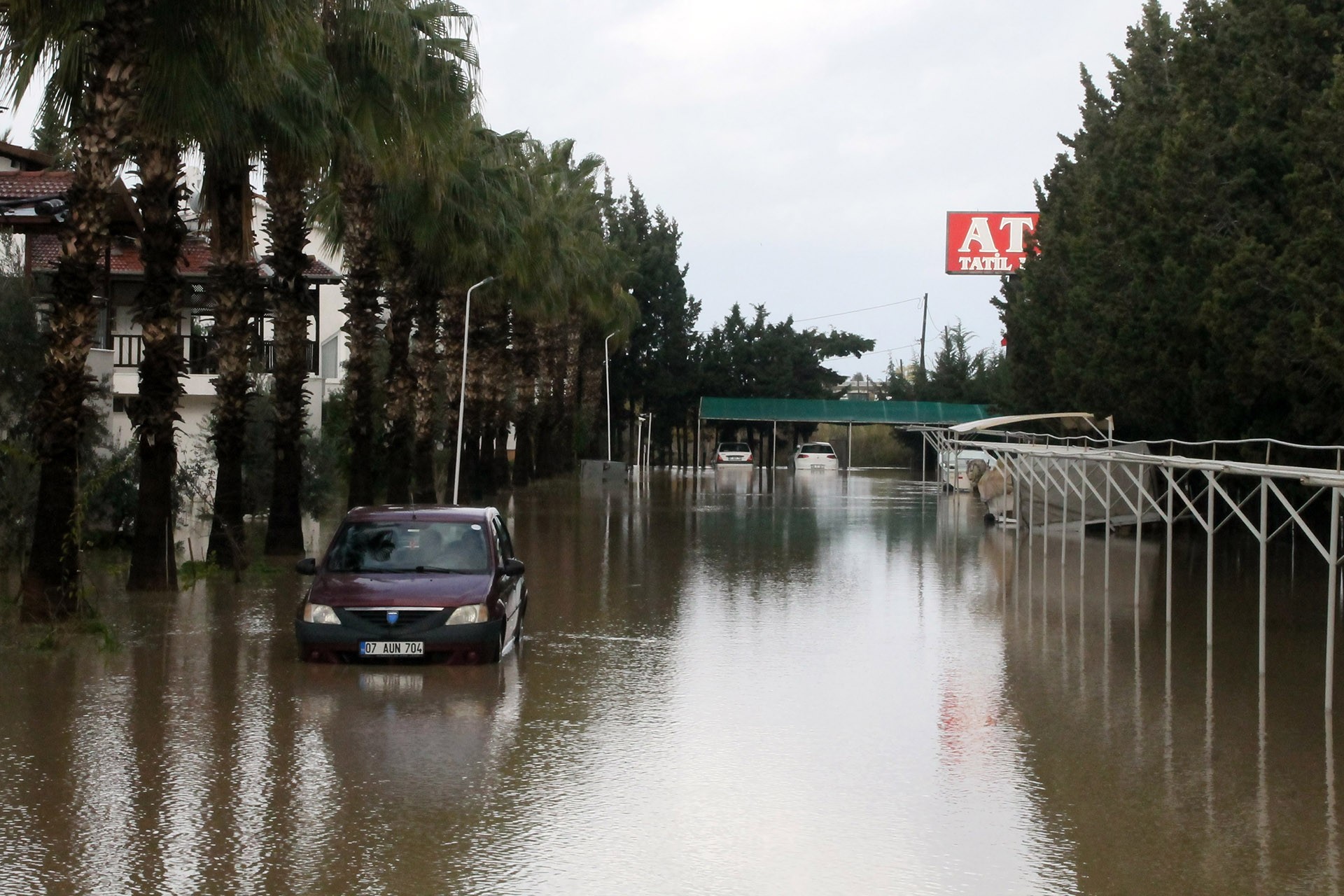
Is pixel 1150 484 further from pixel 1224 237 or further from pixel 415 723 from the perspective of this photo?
pixel 415 723

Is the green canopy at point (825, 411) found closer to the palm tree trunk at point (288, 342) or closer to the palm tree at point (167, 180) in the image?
the palm tree trunk at point (288, 342)

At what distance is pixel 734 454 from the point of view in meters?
88.2

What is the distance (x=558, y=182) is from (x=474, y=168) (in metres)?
21.8

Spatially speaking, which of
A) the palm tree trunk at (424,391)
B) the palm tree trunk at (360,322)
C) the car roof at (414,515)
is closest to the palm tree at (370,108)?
the palm tree trunk at (360,322)

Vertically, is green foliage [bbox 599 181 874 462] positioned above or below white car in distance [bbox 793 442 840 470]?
above

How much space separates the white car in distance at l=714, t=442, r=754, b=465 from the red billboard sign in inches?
626

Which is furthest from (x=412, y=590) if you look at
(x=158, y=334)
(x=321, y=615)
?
(x=158, y=334)

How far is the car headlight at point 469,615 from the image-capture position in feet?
Result: 43.9

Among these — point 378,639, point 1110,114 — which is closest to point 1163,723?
point 378,639

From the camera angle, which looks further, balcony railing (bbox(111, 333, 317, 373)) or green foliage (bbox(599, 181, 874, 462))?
green foliage (bbox(599, 181, 874, 462))

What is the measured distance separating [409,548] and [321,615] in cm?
146

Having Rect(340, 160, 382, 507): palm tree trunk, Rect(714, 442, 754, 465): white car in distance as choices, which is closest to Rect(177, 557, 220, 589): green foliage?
Rect(340, 160, 382, 507): palm tree trunk

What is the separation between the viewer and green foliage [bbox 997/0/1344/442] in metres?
21.4

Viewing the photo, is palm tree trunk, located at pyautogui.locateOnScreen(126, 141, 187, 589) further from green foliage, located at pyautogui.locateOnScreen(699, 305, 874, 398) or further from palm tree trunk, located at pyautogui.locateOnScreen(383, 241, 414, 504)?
green foliage, located at pyautogui.locateOnScreen(699, 305, 874, 398)
